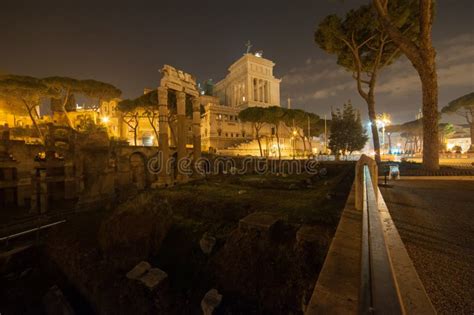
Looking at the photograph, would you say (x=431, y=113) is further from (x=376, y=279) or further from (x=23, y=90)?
(x=23, y=90)

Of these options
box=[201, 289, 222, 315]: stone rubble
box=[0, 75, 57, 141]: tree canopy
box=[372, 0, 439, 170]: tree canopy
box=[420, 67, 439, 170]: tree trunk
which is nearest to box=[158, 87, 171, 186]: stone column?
box=[201, 289, 222, 315]: stone rubble

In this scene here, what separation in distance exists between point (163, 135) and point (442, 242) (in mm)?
15064

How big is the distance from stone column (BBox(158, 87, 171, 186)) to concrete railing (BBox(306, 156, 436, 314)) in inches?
545

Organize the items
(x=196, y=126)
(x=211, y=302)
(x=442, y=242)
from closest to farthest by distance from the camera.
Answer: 1. (x=442, y=242)
2. (x=211, y=302)
3. (x=196, y=126)

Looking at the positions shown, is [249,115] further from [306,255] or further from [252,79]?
[306,255]

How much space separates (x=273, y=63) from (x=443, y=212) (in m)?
65.1

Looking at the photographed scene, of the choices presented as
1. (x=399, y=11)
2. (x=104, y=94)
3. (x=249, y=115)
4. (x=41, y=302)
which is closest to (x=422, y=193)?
(x=41, y=302)

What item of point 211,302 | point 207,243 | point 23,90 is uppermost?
point 23,90

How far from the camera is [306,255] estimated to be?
468 centimetres

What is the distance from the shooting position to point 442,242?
124 inches

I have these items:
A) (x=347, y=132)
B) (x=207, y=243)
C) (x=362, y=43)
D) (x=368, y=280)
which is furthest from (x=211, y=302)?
(x=347, y=132)

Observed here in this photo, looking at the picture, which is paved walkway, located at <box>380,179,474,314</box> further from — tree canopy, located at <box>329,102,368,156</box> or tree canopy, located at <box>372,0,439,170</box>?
tree canopy, located at <box>329,102,368,156</box>

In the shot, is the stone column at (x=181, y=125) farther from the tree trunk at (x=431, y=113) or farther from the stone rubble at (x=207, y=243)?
the tree trunk at (x=431, y=113)

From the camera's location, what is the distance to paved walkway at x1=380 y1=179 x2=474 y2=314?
6.41 feet
